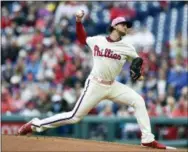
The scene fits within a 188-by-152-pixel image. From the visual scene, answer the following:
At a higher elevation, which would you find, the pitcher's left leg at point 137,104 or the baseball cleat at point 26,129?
the pitcher's left leg at point 137,104

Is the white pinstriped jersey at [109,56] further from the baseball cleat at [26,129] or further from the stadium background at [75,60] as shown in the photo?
the stadium background at [75,60]

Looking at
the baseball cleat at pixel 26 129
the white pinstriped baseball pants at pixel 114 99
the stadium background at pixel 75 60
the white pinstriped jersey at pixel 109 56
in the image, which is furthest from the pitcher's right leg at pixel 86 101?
the stadium background at pixel 75 60

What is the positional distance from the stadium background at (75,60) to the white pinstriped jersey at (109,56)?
414 centimetres

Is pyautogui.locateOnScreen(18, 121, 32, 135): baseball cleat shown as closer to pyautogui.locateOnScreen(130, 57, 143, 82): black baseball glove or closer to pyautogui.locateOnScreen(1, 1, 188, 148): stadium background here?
pyautogui.locateOnScreen(130, 57, 143, 82): black baseball glove

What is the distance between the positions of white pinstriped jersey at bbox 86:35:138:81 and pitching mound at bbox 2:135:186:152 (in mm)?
901

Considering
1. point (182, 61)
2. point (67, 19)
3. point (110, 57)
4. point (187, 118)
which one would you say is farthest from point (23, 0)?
point (110, 57)

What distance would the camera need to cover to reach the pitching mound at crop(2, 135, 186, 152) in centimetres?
924

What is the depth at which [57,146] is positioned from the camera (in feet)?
30.9

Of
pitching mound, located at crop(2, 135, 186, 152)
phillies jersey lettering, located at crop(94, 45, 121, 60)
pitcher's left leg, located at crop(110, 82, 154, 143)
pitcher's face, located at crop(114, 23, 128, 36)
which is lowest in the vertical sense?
pitching mound, located at crop(2, 135, 186, 152)

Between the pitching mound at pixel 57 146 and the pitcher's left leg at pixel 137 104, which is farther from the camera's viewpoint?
the pitcher's left leg at pixel 137 104

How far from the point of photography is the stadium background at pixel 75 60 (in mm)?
14594

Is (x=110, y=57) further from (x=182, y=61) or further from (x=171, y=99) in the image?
(x=182, y=61)

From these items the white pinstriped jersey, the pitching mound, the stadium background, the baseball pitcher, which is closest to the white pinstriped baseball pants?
the baseball pitcher

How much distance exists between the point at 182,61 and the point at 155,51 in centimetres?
100
